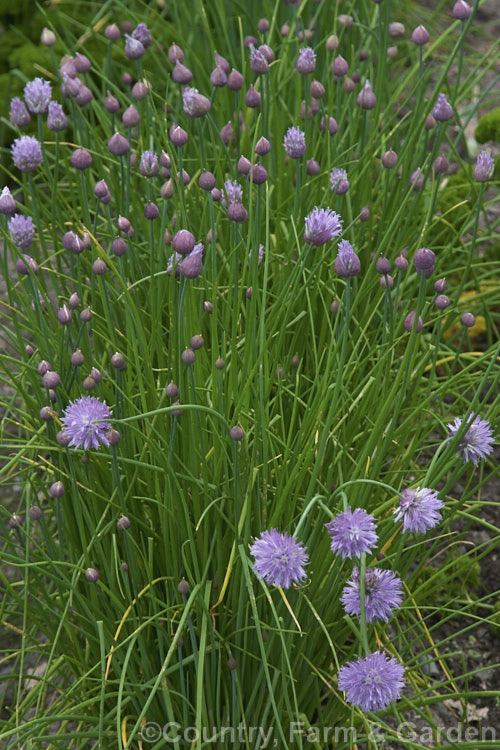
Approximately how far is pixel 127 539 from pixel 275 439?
1.39 feet

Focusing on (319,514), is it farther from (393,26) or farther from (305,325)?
(393,26)

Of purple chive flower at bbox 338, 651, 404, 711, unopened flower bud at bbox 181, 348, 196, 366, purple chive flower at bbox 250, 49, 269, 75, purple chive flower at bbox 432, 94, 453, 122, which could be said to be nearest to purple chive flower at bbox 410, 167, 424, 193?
purple chive flower at bbox 432, 94, 453, 122

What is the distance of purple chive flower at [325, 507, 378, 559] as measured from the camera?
1338 millimetres

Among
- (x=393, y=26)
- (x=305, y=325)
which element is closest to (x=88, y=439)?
(x=305, y=325)

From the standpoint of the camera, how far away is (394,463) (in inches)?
83.3

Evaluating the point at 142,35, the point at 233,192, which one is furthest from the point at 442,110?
the point at 142,35

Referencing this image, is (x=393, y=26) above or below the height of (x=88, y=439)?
above

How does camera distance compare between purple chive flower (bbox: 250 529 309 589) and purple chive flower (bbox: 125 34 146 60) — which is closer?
purple chive flower (bbox: 250 529 309 589)

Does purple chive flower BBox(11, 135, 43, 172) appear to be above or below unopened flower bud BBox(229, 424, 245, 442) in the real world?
above

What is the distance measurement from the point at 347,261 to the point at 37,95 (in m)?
1.07

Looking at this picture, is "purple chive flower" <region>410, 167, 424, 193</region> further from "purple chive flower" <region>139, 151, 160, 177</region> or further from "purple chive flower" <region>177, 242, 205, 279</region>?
"purple chive flower" <region>177, 242, 205, 279</region>

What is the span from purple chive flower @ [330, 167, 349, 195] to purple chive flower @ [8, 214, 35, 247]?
2.56 ft

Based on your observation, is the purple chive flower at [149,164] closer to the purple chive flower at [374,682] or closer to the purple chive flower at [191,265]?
the purple chive flower at [191,265]

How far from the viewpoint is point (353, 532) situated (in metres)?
1.34
